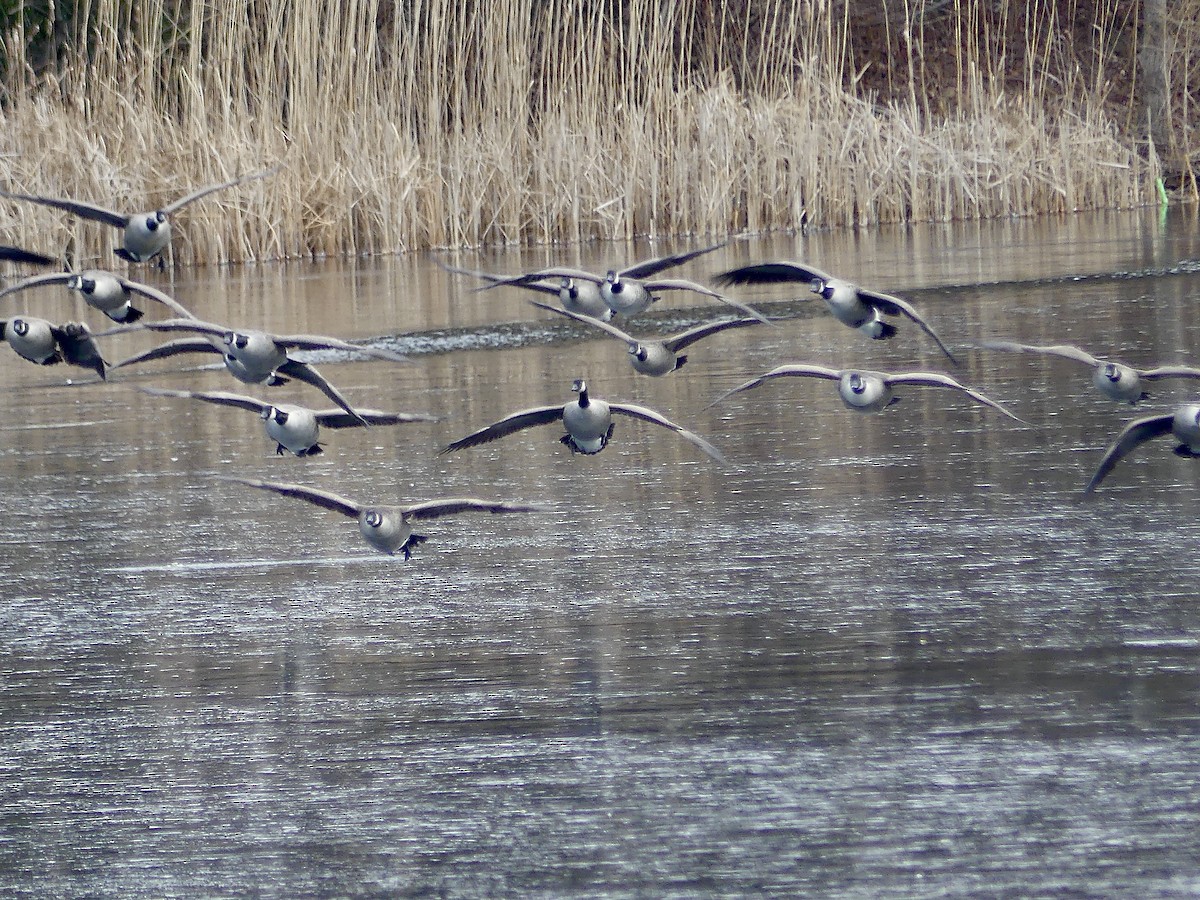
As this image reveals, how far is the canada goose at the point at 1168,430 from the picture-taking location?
15.3 ft

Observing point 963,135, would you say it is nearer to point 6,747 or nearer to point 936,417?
point 936,417

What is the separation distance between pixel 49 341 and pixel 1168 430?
2816 millimetres

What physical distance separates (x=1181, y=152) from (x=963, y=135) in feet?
13.0

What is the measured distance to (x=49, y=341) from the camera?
193 inches

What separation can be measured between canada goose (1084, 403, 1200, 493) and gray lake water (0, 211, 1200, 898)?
210mm

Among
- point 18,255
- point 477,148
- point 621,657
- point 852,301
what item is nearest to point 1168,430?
point 852,301

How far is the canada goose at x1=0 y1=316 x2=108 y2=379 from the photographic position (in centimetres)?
480

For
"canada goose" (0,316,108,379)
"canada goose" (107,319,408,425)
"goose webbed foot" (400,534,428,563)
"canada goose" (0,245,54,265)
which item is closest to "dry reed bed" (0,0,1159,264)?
"canada goose" (0,245,54,265)

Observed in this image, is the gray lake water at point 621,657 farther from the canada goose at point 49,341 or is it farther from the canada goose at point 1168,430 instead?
the canada goose at point 49,341

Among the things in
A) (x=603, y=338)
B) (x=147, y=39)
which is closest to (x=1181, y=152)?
(x=147, y=39)

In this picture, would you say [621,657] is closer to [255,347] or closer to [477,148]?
[255,347]

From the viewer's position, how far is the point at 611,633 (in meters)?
4.22

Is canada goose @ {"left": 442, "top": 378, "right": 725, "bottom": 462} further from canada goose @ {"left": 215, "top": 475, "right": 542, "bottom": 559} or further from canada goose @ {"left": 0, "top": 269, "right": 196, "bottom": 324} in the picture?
canada goose @ {"left": 0, "top": 269, "right": 196, "bottom": 324}

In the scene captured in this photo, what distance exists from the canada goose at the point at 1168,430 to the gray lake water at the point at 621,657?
0.69ft
